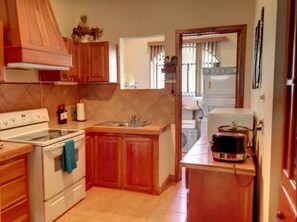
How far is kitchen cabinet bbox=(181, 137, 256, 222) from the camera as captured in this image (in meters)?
1.78

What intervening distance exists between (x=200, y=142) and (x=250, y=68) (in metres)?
1.32

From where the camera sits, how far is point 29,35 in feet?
8.05

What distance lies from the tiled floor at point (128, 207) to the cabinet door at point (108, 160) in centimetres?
13

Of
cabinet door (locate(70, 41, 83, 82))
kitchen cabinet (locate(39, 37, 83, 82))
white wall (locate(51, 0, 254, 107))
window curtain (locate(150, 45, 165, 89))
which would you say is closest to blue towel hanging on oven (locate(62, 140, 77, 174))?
kitchen cabinet (locate(39, 37, 83, 82))

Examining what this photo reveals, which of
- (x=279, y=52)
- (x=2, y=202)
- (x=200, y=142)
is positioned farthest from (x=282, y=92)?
(x=2, y=202)

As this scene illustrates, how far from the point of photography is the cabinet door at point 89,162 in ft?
11.0

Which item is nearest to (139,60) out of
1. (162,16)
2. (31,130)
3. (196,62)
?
(196,62)

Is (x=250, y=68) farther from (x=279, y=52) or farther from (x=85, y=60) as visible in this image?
(x=85, y=60)

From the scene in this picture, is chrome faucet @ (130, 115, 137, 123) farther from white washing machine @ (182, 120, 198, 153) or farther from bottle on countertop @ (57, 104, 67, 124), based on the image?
white washing machine @ (182, 120, 198, 153)

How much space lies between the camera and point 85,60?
3682mm

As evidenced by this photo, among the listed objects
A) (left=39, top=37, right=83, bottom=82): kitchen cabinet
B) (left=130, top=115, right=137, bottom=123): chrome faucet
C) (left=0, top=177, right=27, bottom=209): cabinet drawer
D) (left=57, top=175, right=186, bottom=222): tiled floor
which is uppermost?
(left=39, top=37, right=83, bottom=82): kitchen cabinet

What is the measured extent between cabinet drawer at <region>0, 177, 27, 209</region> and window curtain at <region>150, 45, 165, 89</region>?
424 centimetres

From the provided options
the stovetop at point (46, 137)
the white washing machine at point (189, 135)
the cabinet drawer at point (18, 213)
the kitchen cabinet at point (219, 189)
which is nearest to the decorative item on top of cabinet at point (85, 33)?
the stovetop at point (46, 137)

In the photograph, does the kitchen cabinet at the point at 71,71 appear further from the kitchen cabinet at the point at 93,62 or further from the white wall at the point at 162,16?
the white wall at the point at 162,16
